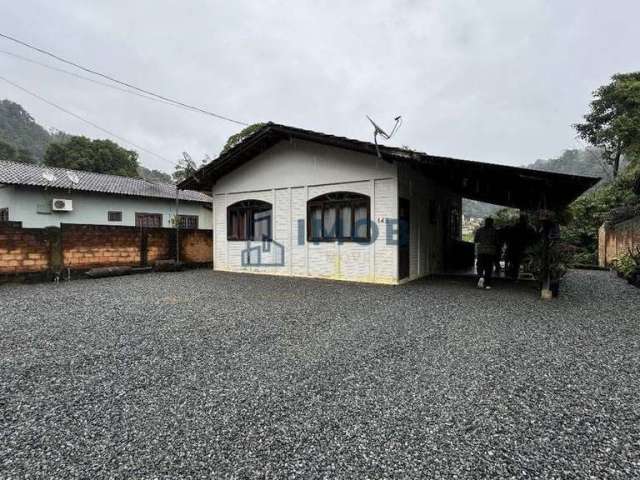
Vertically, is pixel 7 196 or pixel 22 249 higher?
pixel 7 196

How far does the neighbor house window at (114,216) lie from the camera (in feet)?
50.1

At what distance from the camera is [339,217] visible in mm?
8352

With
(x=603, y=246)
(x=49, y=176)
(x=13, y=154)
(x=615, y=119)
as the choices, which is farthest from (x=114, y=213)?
(x=615, y=119)

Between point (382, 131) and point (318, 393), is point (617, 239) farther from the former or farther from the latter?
point (318, 393)

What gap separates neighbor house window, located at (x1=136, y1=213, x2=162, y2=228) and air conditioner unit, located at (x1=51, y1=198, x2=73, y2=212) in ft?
9.81

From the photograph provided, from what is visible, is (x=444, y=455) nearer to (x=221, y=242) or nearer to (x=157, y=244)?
(x=221, y=242)

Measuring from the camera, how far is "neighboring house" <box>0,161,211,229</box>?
13.0 metres

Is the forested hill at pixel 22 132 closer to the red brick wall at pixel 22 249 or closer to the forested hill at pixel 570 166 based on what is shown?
the red brick wall at pixel 22 249

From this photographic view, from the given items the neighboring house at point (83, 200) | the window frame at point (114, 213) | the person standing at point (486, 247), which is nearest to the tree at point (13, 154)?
the neighboring house at point (83, 200)

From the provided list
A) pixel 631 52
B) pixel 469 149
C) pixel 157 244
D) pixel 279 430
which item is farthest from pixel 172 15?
pixel 469 149

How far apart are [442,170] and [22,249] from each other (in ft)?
34.2

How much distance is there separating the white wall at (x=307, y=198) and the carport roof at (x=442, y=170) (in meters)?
0.36

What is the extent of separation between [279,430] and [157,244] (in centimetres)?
977

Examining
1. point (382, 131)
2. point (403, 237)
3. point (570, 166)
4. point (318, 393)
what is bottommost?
point (318, 393)
